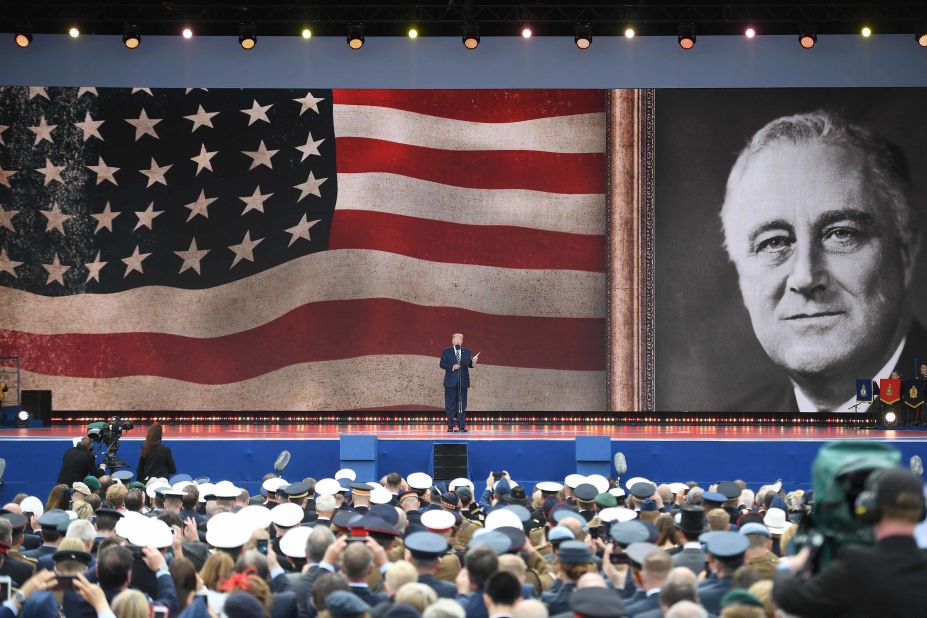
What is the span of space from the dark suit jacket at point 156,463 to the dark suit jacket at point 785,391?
10314 millimetres

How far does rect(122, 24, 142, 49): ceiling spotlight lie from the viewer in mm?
18516

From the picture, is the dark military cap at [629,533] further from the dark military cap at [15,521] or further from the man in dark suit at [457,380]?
the man in dark suit at [457,380]

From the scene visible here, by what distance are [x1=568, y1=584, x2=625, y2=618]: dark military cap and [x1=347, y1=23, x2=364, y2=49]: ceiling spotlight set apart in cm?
1508

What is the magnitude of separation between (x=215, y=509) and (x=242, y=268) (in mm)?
11865

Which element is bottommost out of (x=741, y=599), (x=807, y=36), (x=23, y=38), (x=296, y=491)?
(x=741, y=599)

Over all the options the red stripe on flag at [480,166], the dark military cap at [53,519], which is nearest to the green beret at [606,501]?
the dark military cap at [53,519]

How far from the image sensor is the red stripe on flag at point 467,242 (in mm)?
19578

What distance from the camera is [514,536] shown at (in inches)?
223

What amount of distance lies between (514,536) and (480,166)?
574 inches

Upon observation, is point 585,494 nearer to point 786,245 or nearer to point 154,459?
point 154,459

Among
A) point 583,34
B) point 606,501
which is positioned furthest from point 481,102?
point 606,501

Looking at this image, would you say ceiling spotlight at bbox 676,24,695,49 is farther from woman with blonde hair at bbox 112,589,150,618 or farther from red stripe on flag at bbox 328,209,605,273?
woman with blonde hair at bbox 112,589,150,618

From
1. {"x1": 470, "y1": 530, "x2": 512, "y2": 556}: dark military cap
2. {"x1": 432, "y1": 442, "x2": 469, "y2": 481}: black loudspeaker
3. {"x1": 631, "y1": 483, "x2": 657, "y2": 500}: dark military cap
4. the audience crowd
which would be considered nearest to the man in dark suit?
{"x1": 432, "y1": 442, "x2": 469, "y2": 481}: black loudspeaker

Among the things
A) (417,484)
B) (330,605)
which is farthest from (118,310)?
(330,605)
